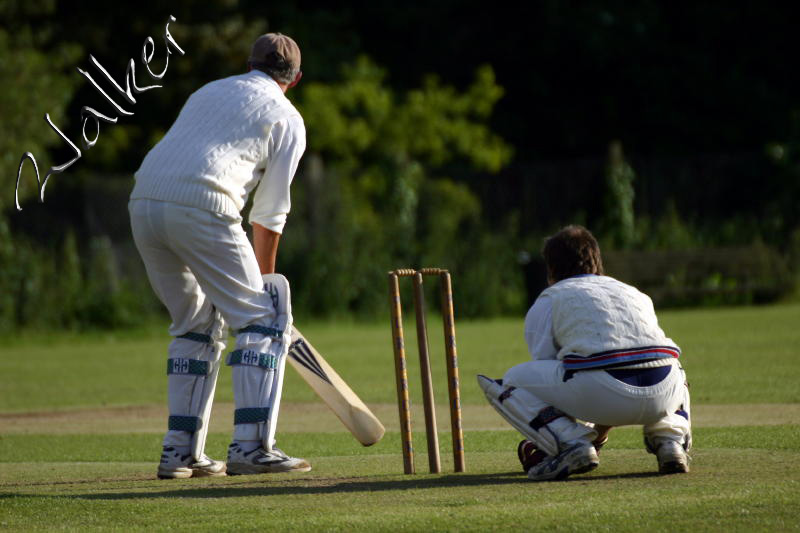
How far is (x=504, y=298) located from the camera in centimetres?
2161

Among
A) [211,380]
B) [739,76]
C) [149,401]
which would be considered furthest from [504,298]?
[211,380]

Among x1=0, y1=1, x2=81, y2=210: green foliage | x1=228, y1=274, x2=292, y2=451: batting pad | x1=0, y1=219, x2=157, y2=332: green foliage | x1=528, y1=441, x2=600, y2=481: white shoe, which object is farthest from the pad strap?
x1=0, y1=1, x2=81, y2=210: green foliage

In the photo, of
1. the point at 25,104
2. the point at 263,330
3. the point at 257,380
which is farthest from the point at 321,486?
the point at 25,104

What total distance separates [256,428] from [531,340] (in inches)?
51.7

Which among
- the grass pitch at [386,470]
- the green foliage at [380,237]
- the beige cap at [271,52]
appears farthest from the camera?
the green foliage at [380,237]

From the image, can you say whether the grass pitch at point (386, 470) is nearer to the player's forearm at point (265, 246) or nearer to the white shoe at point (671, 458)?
the white shoe at point (671, 458)

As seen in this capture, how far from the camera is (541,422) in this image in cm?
556

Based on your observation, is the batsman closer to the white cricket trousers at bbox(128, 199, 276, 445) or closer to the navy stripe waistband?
the white cricket trousers at bbox(128, 199, 276, 445)

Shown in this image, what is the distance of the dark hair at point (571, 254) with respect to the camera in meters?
5.84

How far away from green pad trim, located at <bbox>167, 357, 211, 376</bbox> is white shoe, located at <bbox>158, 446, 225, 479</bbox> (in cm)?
36

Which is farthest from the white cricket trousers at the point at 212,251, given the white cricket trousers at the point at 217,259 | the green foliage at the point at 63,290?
the green foliage at the point at 63,290

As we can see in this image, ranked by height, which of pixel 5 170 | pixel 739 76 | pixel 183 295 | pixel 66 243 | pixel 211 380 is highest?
pixel 739 76

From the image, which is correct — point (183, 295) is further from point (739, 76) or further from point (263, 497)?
point (739, 76)

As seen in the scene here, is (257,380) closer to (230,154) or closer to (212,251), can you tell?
(212,251)
